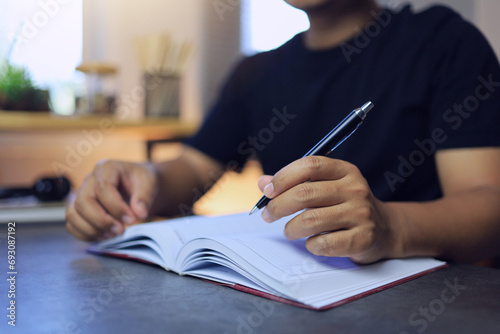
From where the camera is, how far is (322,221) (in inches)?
19.5

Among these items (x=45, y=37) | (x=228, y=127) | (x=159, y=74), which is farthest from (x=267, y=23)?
(x=228, y=127)

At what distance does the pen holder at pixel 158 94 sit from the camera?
1860mm

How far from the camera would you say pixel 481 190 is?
701mm

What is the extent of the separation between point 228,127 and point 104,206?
0.53 metres

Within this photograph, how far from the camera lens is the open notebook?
0.46m

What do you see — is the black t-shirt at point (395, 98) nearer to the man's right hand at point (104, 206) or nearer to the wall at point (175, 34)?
the man's right hand at point (104, 206)

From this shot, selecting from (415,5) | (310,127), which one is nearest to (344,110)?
(310,127)

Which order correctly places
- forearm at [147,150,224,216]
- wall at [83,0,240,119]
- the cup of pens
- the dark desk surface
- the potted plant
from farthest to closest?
wall at [83,0,240,119], the cup of pens, the potted plant, forearm at [147,150,224,216], the dark desk surface

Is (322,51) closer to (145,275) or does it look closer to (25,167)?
(145,275)

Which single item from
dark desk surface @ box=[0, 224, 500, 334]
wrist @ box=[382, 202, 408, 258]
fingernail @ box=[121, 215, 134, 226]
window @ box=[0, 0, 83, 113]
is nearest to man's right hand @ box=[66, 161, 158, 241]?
fingernail @ box=[121, 215, 134, 226]

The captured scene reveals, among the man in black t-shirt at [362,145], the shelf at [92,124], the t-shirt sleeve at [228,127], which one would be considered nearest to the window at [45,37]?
the shelf at [92,124]

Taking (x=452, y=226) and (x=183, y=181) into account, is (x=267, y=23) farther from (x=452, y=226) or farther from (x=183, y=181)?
(x=452, y=226)

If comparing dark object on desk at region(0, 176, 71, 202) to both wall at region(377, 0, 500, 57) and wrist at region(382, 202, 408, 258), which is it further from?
wall at region(377, 0, 500, 57)

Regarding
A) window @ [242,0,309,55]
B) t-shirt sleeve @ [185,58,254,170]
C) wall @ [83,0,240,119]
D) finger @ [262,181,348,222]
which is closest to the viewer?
finger @ [262,181,348,222]
